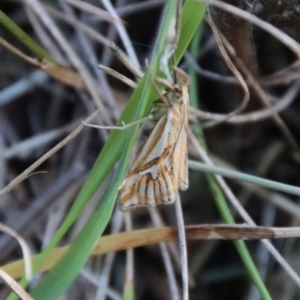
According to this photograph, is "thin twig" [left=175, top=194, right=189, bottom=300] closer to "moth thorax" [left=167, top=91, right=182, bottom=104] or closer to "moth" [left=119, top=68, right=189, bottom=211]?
"moth" [left=119, top=68, right=189, bottom=211]

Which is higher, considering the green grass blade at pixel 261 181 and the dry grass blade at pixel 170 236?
the green grass blade at pixel 261 181

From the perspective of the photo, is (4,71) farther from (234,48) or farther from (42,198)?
(234,48)

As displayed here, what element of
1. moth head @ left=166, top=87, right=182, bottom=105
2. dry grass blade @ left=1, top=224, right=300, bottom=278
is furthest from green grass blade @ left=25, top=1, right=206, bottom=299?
dry grass blade @ left=1, top=224, right=300, bottom=278

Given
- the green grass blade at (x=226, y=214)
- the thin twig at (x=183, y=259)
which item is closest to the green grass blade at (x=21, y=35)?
the green grass blade at (x=226, y=214)

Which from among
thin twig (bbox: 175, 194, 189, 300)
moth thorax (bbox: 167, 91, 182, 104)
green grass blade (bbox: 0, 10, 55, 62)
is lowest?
thin twig (bbox: 175, 194, 189, 300)

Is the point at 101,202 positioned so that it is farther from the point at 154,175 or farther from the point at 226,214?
the point at 226,214

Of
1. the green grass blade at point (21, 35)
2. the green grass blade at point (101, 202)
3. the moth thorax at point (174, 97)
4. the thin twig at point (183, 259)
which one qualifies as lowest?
the thin twig at point (183, 259)

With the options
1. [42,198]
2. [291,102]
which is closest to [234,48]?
[291,102]

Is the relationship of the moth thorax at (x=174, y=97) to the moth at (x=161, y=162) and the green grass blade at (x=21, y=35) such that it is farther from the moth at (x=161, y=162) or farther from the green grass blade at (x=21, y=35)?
the green grass blade at (x=21, y=35)
